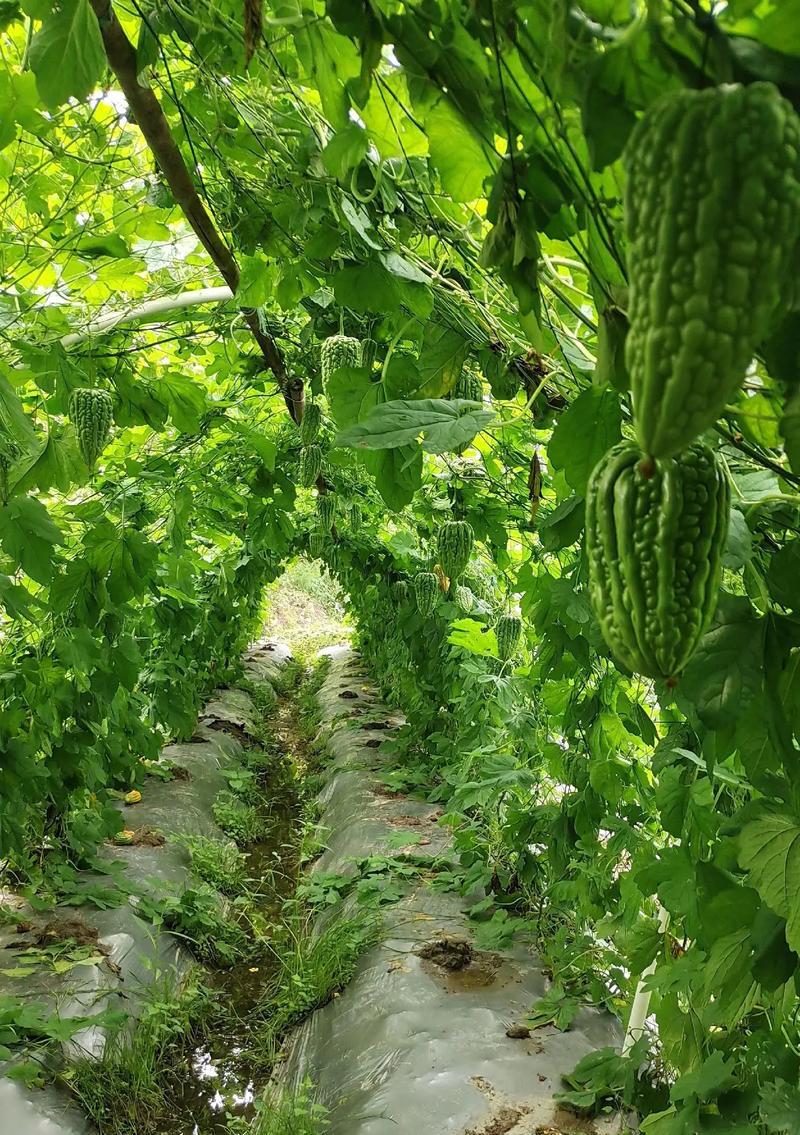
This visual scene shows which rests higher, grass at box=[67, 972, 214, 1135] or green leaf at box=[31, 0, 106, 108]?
green leaf at box=[31, 0, 106, 108]

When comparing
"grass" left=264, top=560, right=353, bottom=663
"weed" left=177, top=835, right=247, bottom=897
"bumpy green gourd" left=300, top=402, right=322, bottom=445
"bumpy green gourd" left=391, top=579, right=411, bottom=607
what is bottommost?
"grass" left=264, top=560, right=353, bottom=663

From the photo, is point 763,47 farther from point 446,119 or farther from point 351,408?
point 351,408

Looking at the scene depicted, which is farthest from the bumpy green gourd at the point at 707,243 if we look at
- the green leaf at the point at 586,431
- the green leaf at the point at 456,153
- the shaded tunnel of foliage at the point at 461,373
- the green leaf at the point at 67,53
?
the green leaf at the point at 67,53

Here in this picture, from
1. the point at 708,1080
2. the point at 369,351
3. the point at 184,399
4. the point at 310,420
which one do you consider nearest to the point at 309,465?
the point at 310,420

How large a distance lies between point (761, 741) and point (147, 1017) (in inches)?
135

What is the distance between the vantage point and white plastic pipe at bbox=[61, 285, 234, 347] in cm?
245

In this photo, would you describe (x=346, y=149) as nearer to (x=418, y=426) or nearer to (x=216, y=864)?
(x=418, y=426)

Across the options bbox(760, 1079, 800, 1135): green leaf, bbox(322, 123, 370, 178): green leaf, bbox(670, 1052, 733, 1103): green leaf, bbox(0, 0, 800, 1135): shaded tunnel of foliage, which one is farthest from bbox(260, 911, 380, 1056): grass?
bbox(322, 123, 370, 178): green leaf

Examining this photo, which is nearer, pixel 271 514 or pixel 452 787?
pixel 271 514

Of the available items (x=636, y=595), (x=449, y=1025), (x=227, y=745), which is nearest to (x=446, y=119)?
(x=636, y=595)

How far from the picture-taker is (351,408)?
181 centimetres

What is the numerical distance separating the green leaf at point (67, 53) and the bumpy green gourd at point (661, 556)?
1171 millimetres

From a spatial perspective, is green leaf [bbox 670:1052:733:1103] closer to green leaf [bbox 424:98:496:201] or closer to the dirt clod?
green leaf [bbox 424:98:496:201]

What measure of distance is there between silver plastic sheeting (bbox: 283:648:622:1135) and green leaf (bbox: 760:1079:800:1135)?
1509mm
